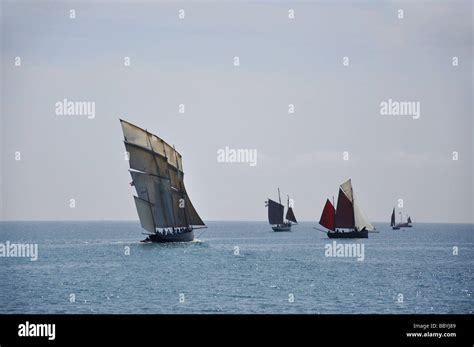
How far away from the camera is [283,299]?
38062 millimetres

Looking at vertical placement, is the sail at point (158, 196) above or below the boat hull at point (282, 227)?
above

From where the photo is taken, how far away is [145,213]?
65188 mm

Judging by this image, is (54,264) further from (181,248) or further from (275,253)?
(275,253)

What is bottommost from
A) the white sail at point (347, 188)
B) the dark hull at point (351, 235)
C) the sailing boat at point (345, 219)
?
the dark hull at point (351, 235)

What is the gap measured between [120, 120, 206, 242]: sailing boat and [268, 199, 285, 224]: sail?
35.6 metres

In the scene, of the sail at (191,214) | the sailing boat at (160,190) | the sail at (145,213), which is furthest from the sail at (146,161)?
the sail at (191,214)

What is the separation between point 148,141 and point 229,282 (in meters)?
20.8

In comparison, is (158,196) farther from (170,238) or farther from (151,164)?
(170,238)

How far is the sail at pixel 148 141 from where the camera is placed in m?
59.0

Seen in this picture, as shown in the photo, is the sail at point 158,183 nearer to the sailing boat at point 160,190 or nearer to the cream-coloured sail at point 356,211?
the sailing boat at point 160,190

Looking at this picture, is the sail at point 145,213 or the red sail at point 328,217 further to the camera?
the red sail at point 328,217

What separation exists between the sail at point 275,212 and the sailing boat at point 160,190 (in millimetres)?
35591

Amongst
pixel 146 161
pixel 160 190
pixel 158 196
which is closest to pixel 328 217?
pixel 160 190

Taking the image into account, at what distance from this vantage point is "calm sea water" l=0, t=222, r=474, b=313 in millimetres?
36188
